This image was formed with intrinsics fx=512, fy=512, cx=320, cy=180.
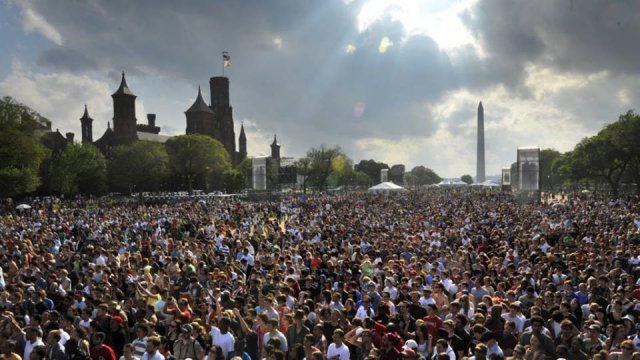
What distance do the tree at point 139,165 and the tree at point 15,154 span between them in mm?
20084

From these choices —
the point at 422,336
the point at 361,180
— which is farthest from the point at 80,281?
the point at 361,180

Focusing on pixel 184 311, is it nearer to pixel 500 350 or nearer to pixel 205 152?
pixel 500 350

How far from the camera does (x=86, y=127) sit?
106 meters

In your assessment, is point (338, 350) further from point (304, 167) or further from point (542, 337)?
point (304, 167)

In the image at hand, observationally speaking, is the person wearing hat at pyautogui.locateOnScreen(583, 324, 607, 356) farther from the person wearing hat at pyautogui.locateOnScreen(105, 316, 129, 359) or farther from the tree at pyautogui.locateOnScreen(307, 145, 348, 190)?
the tree at pyautogui.locateOnScreen(307, 145, 348, 190)

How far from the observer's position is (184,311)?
8.52 meters

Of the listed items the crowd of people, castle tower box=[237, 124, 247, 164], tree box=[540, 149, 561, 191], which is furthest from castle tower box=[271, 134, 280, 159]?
the crowd of people

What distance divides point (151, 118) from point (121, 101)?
26882 mm

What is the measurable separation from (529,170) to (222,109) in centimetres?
9474

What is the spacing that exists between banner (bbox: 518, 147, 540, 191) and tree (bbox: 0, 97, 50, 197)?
42.8 m

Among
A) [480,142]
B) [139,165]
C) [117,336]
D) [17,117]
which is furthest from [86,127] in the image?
[117,336]

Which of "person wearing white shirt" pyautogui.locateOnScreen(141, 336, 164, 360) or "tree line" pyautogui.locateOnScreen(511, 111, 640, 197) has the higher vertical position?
"tree line" pyautogui.locateOnScreen(511, 111, 640, 197)

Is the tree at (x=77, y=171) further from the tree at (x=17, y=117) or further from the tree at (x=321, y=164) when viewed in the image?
the tree at (x=321, y=164)

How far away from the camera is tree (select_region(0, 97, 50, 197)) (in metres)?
45.9
